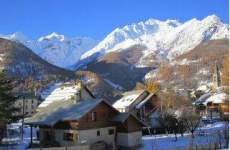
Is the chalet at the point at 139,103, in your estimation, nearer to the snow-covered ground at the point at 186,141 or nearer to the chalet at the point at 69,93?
the chalet at the point at 69,93

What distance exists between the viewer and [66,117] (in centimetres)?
5069

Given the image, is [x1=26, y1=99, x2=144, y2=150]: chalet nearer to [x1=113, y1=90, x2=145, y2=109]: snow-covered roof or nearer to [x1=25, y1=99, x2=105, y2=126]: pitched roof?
[x1=25, y1=99, x2=105, y2=126]: pitched roof

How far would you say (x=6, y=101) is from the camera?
158 ft

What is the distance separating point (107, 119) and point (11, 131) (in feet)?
81.3

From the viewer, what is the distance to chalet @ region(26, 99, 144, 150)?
49.8m

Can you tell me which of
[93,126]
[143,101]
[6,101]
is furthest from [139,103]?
[6,101]

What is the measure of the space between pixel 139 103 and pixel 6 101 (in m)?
39.3

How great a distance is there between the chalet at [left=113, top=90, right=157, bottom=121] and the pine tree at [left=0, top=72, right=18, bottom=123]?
33334 mm

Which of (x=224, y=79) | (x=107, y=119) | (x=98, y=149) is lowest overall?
(x=98, y=149)

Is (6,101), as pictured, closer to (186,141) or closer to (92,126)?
(92,126)

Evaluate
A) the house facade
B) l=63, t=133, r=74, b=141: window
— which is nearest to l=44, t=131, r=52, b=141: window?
l=63, t=133, r=74, b=141: window

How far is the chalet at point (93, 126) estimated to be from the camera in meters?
49.8

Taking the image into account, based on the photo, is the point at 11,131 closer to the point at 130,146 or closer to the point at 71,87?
the point at 71,87

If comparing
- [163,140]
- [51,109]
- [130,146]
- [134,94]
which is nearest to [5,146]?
[51,109]
